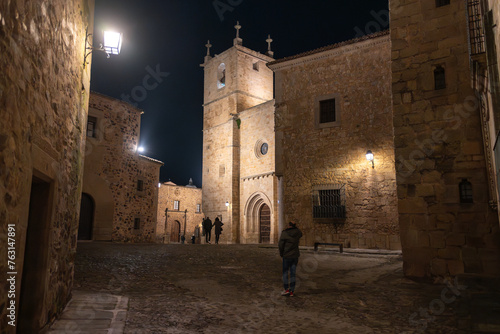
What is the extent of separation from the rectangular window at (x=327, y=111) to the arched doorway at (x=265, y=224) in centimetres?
1009

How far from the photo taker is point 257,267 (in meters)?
9.80

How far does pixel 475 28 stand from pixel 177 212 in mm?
34493

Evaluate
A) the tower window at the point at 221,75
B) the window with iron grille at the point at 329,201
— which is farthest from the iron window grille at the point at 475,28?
the tower window at the point at 221,75

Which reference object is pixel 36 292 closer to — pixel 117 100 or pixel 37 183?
pixel 37 183

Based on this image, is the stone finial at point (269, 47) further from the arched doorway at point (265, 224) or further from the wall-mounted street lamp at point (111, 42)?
the wall-mounted street lamp at point (111, 42)

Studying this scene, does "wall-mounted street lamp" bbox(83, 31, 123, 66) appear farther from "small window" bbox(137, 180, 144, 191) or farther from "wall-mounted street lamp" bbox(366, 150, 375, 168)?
"small window" bbox(137, 180, 144, 191)

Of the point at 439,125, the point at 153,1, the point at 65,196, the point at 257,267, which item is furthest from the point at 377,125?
the point at 153,1

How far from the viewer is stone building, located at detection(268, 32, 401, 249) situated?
1477cm

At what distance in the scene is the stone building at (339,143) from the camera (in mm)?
14766

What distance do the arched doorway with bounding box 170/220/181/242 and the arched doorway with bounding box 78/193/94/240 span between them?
70.1 ft

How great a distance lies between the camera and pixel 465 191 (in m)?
7.45

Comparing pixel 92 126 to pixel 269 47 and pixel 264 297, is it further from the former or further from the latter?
pixel 269 47

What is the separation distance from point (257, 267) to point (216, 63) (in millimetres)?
25044

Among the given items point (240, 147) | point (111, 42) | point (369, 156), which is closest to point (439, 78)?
point (111, 42)
